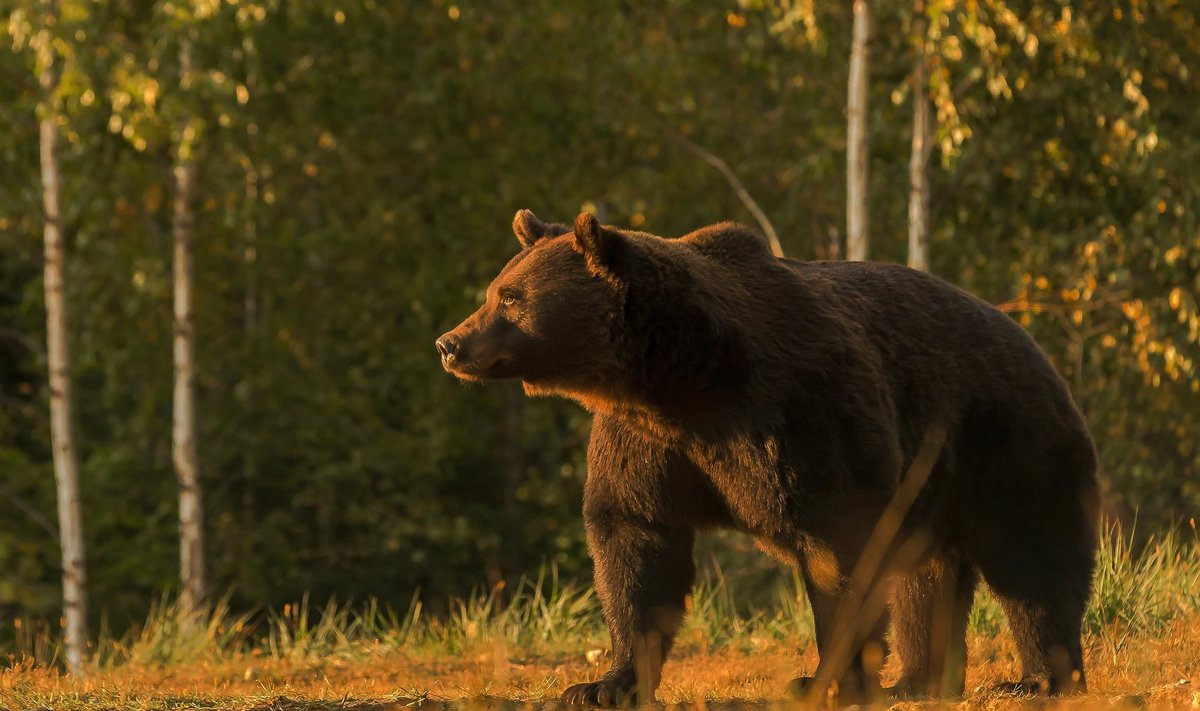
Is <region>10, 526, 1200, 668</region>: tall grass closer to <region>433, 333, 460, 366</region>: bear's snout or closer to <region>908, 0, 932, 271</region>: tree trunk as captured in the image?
<region>433, 333, 460, 366</region>: bear's snout

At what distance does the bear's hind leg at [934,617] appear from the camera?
6.47 m

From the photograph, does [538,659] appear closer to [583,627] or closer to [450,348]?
[583,627]

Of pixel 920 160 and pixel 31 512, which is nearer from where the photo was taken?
pixel 920 160

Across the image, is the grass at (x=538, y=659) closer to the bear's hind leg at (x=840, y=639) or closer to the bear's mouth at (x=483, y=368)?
the bear's hind leg at (x=840, y=639)

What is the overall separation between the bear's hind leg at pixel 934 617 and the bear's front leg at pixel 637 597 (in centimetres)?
113

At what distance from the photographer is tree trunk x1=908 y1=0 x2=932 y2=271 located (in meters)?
Answer: 12.9

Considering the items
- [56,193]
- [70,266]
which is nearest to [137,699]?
[56,193]

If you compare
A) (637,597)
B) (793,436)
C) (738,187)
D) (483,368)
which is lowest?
(637,597)

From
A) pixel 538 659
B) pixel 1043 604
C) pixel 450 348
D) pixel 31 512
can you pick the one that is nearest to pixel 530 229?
pixel 450 348

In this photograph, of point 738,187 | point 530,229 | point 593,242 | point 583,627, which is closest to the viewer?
point 593,242

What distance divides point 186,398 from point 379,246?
4382mm

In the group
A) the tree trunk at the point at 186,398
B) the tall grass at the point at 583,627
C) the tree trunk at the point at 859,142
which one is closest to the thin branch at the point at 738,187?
the tree trunk at the point at 859,142

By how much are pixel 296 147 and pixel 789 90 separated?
5.68 m

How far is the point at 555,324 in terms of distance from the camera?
18.8 ft
